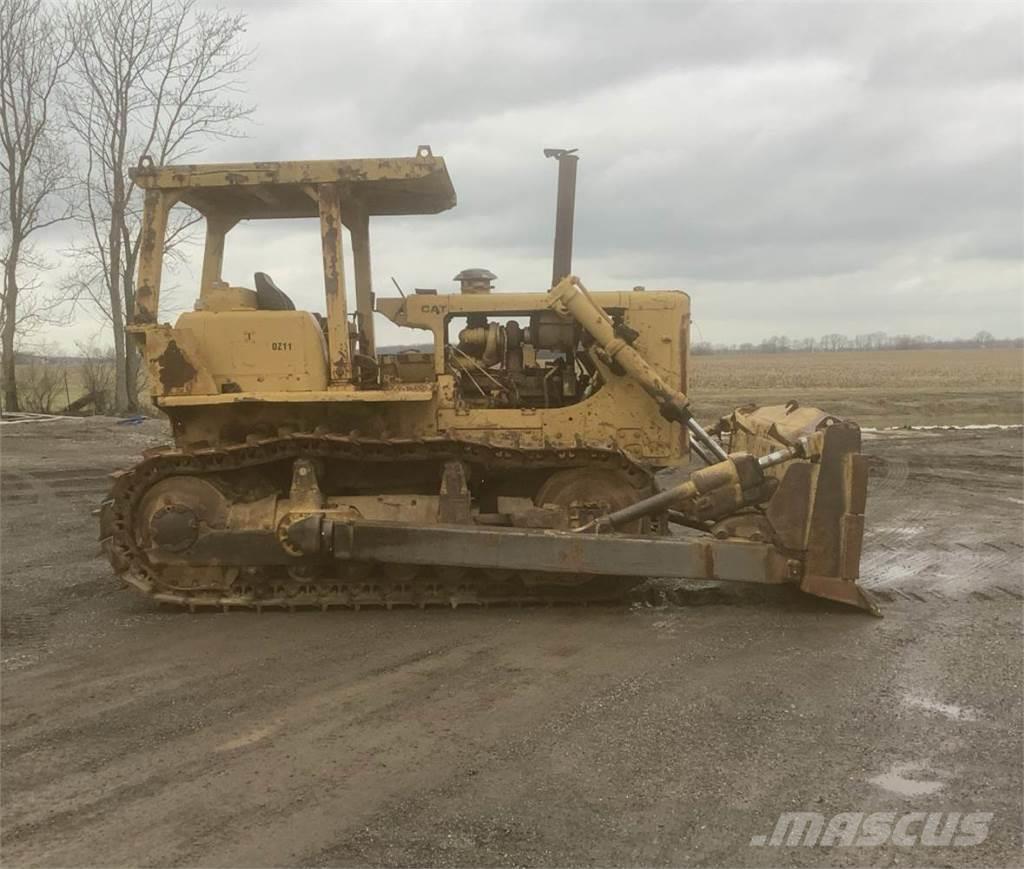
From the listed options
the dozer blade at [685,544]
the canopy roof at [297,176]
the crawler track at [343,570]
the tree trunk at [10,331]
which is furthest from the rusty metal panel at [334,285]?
the tree trunk at [10,331]

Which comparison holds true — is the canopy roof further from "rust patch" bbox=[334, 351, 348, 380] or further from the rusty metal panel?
"rust patch" bbox=[334, 351, 348, 380]

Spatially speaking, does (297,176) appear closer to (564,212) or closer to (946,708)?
(564,212)

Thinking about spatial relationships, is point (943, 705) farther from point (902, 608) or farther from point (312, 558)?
point (312, 558)

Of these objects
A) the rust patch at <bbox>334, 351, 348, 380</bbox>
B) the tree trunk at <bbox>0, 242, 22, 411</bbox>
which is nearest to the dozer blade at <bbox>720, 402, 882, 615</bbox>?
the rust patch at <bbox>334, 351, 348, 380</bbox>

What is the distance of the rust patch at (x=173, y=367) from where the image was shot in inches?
250

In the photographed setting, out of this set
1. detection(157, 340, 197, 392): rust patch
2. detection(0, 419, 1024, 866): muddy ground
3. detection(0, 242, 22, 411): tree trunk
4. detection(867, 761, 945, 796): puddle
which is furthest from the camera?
detection(0, 242, 22, 411): tree trunk

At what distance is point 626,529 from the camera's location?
6.41m

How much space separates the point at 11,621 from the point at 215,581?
141cm

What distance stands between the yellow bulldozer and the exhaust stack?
0.69m

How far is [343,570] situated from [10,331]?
21466 mm

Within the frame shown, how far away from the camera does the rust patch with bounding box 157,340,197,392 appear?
6348 mm

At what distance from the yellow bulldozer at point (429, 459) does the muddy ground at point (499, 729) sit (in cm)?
37

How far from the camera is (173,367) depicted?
6.37 metres

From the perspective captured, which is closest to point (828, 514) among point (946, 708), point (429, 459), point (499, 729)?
point (946, 708)
